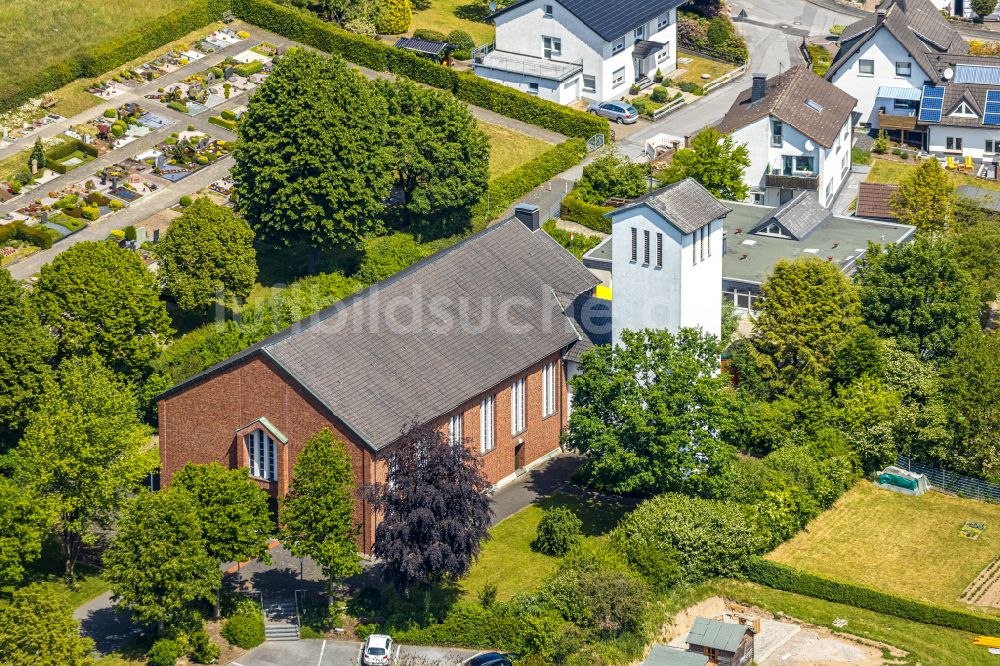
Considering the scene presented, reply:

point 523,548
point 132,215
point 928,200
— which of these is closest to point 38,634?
point 523,548

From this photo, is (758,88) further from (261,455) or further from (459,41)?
(261,455)

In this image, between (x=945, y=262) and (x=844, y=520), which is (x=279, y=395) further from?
(x=945, y=262)

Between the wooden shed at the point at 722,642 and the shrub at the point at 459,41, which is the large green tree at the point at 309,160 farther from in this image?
the wooden shed at the point at 722,642

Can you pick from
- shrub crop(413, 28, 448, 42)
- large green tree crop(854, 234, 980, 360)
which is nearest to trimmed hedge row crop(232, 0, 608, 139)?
shrub crop(413, 28, 448, 42)

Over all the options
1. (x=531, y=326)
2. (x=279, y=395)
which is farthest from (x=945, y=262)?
(x=279, y=395)

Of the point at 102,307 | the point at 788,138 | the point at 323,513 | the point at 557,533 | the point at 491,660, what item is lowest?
the point at 557,533

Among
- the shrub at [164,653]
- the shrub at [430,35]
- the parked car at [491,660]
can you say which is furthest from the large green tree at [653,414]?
the shrub at [430,35]
